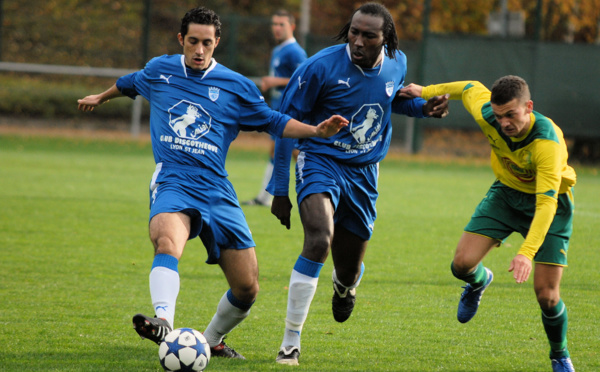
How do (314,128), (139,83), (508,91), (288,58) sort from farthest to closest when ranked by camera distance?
1. (288,58)
2. (139,83)
3. (314,128)
4. (508,91)

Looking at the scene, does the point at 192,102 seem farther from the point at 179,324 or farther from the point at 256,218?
the point at 256,218

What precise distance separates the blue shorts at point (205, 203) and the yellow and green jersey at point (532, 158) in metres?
1.59

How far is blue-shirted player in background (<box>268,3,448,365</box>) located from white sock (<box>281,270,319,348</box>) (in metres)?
0.29

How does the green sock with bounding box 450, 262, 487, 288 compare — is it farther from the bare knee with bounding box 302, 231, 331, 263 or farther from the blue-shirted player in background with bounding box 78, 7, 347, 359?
the blue-shirted player in background with bounding box 78, 7, 347, 359

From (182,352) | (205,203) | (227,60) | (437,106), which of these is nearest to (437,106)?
(437,106)

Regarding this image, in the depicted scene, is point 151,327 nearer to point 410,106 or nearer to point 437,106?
point 437,106

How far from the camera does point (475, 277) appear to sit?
5.49m

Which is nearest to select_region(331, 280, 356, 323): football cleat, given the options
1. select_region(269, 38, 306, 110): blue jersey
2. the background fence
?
select_region(269, 38, 306, 110): blue jersey

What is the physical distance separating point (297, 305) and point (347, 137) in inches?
47.4

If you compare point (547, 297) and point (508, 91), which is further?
point (547, 297)

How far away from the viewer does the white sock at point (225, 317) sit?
15.7 ft

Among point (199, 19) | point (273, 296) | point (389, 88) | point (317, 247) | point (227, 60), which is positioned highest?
point (199, 19)

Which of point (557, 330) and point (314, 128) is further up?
point (314, 128)

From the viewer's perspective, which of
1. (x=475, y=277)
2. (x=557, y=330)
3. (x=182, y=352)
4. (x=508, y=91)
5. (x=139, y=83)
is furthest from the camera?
(x=475, y=277)
